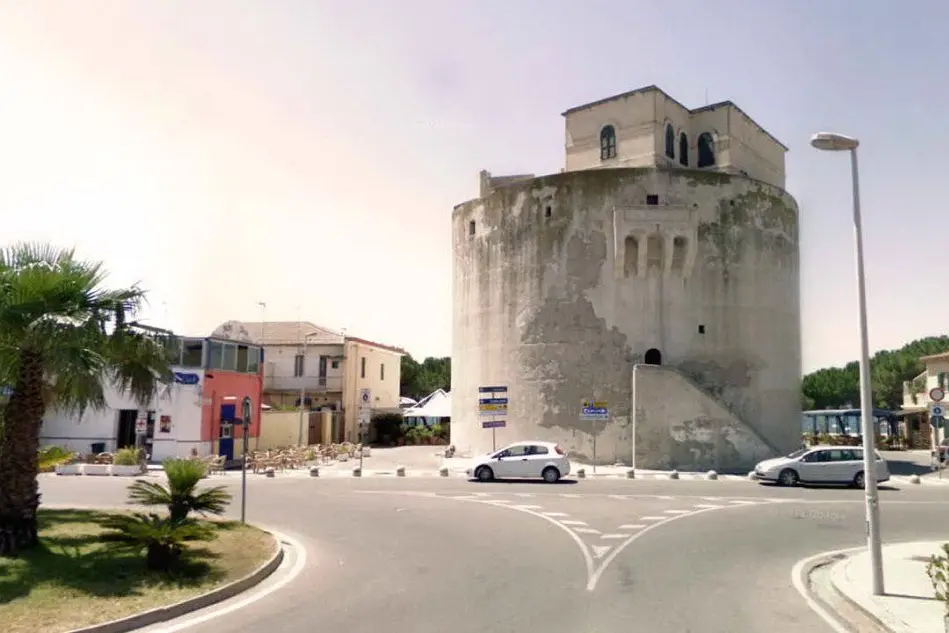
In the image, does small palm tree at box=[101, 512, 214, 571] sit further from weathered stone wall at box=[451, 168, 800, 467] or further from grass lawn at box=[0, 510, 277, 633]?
weathered stone wall at box=[451, 168, 800, 467]

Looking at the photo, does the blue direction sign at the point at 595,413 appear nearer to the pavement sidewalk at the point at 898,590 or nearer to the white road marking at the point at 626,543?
the white road marking at the point at 626,543

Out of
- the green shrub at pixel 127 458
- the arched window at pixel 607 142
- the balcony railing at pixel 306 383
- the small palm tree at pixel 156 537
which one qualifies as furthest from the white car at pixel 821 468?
the balcony railing at pixel 306 383

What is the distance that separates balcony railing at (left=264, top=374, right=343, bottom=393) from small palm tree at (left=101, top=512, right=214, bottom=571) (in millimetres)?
36656

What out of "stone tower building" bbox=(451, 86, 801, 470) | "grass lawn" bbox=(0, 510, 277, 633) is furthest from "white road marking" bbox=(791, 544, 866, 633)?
"stone tower building" bbox=(451, 86, 801, 470)

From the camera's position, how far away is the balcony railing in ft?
157

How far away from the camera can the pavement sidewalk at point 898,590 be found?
8.35m

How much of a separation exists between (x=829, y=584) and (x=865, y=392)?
289 cm

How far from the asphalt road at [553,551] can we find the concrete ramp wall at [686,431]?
6.10 m

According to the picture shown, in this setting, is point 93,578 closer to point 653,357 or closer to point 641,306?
point 641,306

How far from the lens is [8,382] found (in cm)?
1223

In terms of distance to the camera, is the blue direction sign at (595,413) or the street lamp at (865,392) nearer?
the street lamp at (865,392)

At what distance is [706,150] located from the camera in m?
38.8

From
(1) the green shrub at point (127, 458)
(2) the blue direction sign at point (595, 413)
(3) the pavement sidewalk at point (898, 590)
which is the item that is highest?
(2) the blue direction sign at point (595, 413)

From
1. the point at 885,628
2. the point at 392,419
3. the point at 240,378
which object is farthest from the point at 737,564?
the point at 392,419
